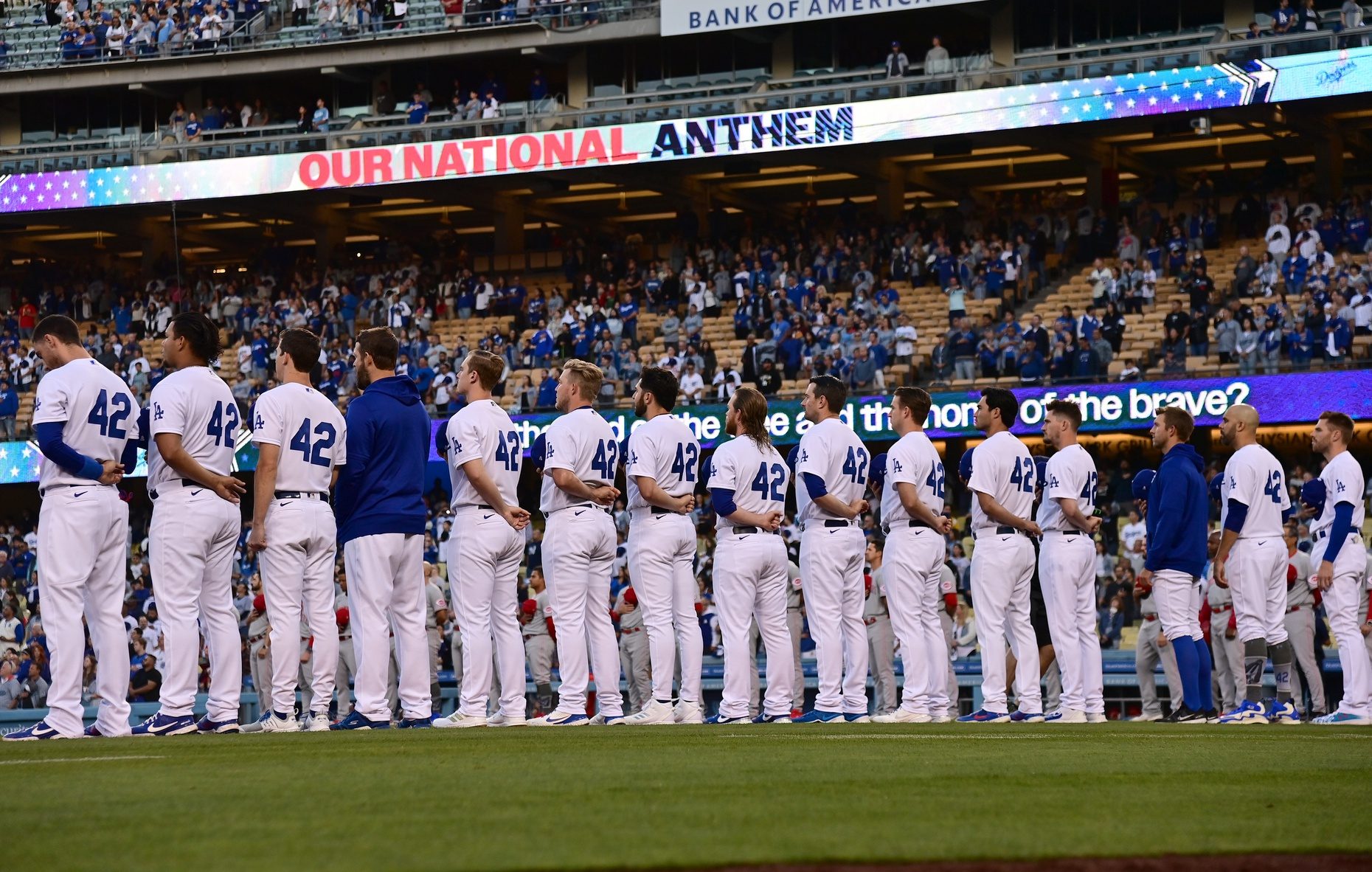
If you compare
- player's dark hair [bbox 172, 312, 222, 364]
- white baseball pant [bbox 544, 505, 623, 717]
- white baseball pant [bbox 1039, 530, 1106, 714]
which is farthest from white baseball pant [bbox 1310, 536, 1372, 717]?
player's dark hair [bbox 172, 312, 222, 364]

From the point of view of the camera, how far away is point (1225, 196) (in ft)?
108

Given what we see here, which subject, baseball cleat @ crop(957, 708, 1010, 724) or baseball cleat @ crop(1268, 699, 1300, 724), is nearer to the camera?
baseball cleat @ crop(957, 708, 1010, 724)

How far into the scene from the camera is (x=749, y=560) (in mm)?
11656

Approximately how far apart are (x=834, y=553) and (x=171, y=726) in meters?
4.70

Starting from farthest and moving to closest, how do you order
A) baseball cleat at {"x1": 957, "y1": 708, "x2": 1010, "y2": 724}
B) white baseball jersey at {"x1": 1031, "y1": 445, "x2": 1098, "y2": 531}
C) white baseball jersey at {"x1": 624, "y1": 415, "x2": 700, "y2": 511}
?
1. white baseball jersey at {"x1": 1031, "y1": 445, "x2": 1098, "y2": 531}
2. baseball cleat at {"x1": 957, "y1": 708, "x2": 1010, "y2": 724}
3. white baseball jersey at {"x1": 624, "y1": 415, "x2": 700, "y2": 511}

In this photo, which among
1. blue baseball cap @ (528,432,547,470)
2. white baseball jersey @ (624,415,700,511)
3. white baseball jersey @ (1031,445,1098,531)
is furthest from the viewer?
white baseball jersey @ (1031,445,1098,531)

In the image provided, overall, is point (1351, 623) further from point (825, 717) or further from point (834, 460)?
point (834, 460)

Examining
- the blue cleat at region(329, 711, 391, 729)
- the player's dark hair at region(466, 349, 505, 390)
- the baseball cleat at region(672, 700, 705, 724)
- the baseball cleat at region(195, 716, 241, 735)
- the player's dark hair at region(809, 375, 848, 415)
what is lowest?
the baseball cleat at region(672, 700, 705, 724)

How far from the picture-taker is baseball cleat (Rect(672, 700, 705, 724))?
1174 centimetres

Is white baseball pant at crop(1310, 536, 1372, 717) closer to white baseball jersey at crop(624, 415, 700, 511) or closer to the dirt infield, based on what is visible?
white baseball jersey at crop(624, 415, 700, 511)

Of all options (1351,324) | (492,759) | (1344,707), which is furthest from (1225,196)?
(492,759)

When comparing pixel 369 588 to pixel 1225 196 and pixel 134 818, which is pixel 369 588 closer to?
pixel 134 818

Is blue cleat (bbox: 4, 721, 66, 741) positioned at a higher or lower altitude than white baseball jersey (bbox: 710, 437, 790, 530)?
lower

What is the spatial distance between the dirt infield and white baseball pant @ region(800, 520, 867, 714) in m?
6.84
